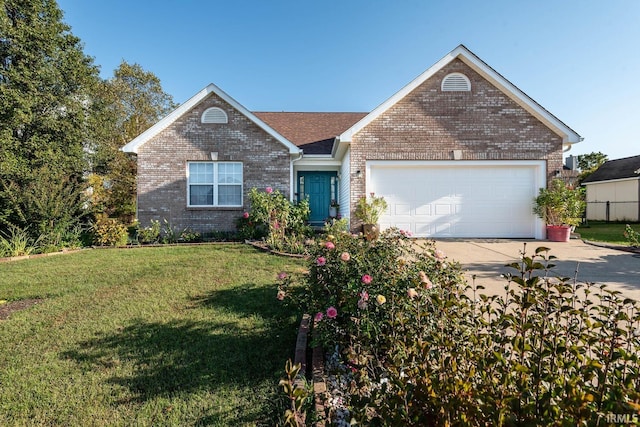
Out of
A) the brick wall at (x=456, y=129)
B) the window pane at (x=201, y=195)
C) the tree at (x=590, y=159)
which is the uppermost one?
the tree at (x=590, y=159)

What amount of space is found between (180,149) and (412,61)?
9.67 metres

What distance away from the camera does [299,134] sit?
14.2m

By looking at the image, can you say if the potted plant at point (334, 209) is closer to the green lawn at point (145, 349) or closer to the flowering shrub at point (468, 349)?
the green lawn at point (145, 349)

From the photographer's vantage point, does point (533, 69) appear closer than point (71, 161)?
Yes

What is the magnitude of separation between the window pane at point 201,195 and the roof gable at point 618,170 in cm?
2582

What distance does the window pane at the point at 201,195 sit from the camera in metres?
11.4

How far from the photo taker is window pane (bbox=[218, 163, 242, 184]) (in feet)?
37.4

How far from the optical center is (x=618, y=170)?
870 inches

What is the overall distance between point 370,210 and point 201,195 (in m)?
6.40

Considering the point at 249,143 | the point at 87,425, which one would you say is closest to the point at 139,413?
the point at 87,425

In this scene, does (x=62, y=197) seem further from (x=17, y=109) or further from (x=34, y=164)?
(x=17, y=109)

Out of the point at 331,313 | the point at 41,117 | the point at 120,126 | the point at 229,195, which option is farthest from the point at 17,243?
the point at 120,126

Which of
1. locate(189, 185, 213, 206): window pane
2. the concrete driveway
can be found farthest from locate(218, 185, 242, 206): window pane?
the concrete driveway

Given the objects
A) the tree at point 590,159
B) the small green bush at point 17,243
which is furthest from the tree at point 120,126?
the tree at point 590,159
